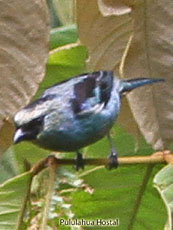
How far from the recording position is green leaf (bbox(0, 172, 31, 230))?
1256mm

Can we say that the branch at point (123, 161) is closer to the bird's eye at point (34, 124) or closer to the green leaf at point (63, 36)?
the bird's eye at point (34, 124)

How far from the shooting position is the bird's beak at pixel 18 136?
4.02 feet

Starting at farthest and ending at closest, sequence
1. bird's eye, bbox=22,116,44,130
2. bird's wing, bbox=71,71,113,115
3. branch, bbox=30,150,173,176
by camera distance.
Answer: bird's wing, bbox=71,71,113,115
bird's eye, bbox=22,116,44,130
branch, bbox=30,150,173,176

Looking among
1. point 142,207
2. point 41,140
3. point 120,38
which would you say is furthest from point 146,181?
point 120,38

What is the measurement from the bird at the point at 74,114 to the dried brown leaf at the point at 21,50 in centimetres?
9

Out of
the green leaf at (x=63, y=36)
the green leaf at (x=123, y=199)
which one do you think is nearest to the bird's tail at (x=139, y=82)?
the green leaf at (x=123, y=199)

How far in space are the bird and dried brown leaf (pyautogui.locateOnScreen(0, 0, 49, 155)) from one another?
0.09m

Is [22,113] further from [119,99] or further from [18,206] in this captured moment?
[119,99]

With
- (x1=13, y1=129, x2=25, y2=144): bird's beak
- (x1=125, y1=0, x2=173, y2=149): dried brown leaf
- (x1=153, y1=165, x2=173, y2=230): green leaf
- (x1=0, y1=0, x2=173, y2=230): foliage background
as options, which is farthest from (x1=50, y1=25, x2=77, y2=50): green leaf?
(x1=153, y1=165, x2=173, y2=230): green leaf

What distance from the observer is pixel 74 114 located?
1.41 metres

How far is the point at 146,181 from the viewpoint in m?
1.33

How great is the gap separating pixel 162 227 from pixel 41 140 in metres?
0.28

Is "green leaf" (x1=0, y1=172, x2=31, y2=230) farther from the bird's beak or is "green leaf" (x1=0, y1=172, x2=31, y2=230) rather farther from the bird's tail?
the bird's tail

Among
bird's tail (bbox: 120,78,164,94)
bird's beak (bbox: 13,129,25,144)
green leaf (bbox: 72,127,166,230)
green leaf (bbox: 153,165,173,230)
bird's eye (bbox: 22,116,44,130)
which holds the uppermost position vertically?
bird's beak (bbox: 13,129,25,144)
